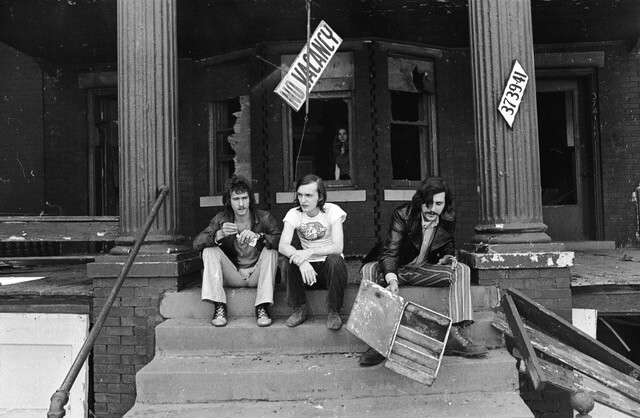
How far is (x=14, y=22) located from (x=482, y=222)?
6.47 m

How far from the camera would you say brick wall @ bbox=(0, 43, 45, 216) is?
8219 millimetres

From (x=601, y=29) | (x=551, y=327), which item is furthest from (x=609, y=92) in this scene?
(x=551, y=327)

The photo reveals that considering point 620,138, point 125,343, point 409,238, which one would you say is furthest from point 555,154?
point 125,343

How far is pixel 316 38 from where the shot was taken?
5.88 m

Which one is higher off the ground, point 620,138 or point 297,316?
point 620,138

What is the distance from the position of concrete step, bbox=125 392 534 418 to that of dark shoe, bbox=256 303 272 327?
611 millimetres

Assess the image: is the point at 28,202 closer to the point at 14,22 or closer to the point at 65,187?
the point at 65,187

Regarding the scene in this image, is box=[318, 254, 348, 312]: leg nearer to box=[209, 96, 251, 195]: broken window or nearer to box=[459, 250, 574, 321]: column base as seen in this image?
box=[459, 250, 574, 321]: column base

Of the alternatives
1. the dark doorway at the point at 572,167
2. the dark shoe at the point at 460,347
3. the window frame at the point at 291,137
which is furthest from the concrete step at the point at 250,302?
the dark doorway at the point at 572,167

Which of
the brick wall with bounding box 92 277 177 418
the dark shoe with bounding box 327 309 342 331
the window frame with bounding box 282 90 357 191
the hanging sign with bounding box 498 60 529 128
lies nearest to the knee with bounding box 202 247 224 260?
the brick wall with bounding box 92 277 177 418

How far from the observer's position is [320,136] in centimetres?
757

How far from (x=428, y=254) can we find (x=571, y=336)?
1.29 m

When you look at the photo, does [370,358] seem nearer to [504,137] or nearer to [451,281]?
[451,281]

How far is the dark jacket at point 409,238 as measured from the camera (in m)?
4.20
